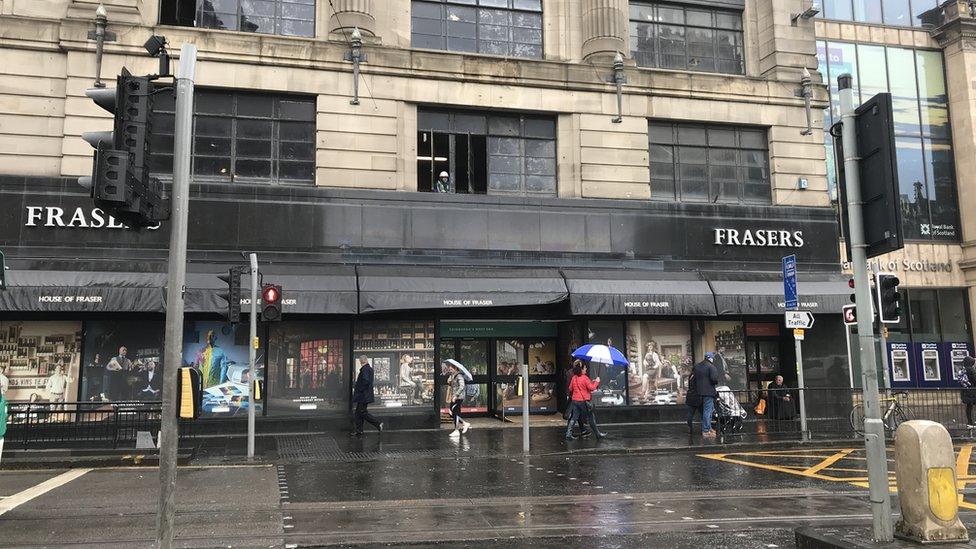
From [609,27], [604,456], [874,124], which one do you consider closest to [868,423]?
[874,124]

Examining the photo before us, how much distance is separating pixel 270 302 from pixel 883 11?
26930mm

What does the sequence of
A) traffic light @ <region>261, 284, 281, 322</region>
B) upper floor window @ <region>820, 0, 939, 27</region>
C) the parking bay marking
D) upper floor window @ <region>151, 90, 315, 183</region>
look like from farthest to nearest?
upper floor window @ <region>820, 0, 939, 27</region> → upper floor window @ <region>151, 90, 315, 183</region> → traffic light @ <region>261, 284, 281, 322</region> → the parking bay marking

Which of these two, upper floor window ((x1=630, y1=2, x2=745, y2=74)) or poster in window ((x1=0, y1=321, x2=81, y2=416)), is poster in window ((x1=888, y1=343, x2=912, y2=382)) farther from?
poster in window ((x1=0, y1=321, x2=81, y2=416))

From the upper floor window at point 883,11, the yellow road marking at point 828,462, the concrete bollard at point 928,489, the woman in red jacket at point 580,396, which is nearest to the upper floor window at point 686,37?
the upper floor window at point 883,11

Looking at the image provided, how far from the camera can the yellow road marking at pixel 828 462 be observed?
11648 mm

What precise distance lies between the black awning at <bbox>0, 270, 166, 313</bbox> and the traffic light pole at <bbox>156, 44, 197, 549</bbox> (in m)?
10.3

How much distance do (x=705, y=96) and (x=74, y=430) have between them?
1774cm

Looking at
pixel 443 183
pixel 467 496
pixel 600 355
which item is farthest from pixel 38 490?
pixel 443 183

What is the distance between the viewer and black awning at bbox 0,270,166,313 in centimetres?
1465

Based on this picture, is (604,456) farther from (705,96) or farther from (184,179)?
(705,96)

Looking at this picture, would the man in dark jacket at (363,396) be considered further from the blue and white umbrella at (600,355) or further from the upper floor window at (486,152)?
the upper floor window at (486,152)

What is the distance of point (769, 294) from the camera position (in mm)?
18641

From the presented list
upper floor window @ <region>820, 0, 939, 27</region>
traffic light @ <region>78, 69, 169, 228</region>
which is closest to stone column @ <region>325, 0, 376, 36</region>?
traffic light @ <region>78, 69, 169, 228</region>

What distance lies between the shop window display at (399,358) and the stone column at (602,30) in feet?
29.5
